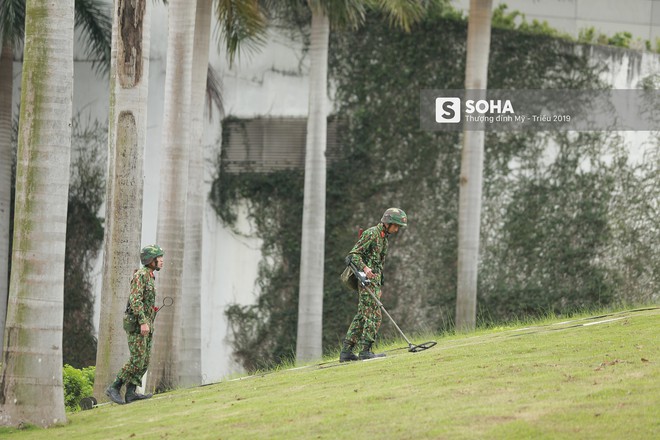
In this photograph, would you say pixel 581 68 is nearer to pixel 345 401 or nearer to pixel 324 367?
pixel 324 367

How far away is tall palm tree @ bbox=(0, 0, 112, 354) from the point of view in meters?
26.1

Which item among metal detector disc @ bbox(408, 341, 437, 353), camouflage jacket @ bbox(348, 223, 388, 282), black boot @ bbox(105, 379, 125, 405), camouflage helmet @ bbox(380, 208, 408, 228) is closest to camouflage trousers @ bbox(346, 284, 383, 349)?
camouflage jacket @ bbox(348, 223, 388, 282)

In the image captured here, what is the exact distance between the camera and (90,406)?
54.1 feet

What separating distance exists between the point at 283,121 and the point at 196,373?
26.0ft

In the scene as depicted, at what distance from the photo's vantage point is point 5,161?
88.7 ft

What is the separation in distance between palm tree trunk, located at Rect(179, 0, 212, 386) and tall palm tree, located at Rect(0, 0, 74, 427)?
8.79 metres

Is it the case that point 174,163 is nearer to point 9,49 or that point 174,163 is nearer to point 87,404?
point 87,404

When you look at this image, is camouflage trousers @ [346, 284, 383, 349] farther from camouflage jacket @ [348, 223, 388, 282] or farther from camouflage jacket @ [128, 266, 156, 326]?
camouflage jacket @ [128, 266, 156, 326]

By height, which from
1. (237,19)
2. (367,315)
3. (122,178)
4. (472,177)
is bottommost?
(367,315)

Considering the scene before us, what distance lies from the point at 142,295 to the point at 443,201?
524 inches

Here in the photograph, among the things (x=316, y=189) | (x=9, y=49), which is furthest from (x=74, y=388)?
(x=9, y=49)

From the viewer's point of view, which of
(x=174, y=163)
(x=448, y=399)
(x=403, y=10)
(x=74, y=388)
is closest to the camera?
(x=448, y=399)

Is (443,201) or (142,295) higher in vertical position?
(443,201)

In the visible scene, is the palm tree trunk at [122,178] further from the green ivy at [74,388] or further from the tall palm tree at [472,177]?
the tall palm tree at [472,177]
